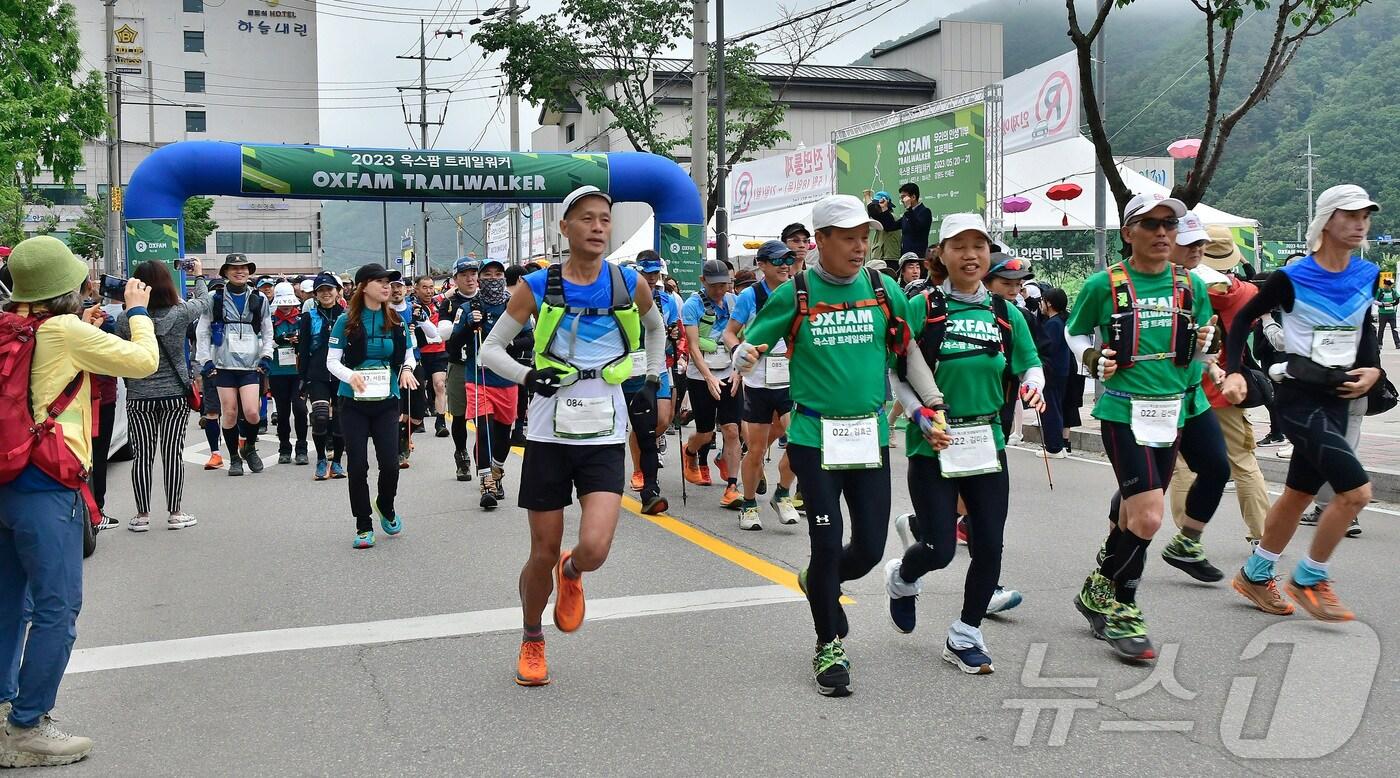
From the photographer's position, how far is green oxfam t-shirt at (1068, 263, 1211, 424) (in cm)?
526

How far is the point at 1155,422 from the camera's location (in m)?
5.21

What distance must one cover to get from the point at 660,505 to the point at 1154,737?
5.38 meters

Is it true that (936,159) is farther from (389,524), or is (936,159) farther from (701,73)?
(389,524)

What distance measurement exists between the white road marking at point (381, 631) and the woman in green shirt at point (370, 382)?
7.37 ft

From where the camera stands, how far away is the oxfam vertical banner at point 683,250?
20156 mm

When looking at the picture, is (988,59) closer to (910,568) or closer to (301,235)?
(301,235)

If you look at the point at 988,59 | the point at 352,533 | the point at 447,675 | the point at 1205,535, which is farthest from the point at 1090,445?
the point at 988,59

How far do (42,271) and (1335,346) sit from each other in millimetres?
5146

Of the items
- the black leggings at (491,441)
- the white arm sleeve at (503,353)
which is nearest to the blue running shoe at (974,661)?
the white arm sleeve at (503,353)

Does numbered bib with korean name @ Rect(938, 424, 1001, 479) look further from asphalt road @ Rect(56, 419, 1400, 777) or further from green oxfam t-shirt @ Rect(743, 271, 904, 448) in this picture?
asphalt road @ Rect(56, 419, 1400, 777)

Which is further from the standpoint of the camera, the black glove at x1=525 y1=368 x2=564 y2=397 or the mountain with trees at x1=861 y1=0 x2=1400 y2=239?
the mountain with trees at x1=861 y1=0 x2=1400 y2=239

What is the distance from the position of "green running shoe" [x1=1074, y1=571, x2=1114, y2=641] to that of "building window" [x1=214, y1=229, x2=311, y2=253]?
84.2 m

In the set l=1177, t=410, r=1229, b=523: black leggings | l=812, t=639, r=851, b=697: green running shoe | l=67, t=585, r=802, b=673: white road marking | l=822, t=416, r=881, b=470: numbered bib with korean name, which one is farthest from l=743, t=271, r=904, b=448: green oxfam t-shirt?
l=67, t=585, r=802, b=673: white road marking

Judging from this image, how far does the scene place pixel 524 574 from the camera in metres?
5.11
